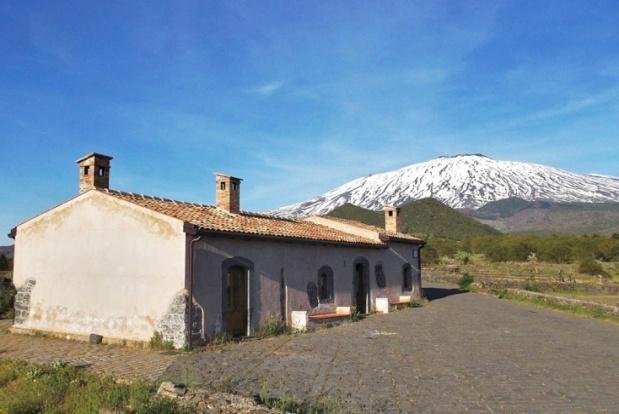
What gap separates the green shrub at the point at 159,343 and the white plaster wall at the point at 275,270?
38.2 inches

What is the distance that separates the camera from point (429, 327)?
615 inches

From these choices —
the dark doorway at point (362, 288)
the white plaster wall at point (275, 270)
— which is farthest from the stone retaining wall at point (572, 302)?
the dark doorway at point (362, 288)

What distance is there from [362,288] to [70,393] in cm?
1300

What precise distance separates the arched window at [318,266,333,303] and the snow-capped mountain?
12906 centimetres

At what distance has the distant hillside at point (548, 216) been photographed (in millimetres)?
109062

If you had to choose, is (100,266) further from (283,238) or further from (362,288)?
(362,288)

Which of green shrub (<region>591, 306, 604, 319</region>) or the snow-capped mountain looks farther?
the snow-capped mountain

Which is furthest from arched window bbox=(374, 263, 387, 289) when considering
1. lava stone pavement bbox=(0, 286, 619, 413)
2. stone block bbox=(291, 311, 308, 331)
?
stone block bbox=(291, 311, 308, 331)

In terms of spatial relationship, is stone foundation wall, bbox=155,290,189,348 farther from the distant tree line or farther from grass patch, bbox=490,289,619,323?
the distant tree line

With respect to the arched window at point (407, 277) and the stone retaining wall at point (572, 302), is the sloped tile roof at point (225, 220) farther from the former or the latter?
the stone retaining wall at point (572, 302)

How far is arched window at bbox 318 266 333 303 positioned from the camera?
Answer: 651 inches

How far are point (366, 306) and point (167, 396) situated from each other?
13183 mm

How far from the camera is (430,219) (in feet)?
330

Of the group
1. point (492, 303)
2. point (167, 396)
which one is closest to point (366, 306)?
point (492, 303)
